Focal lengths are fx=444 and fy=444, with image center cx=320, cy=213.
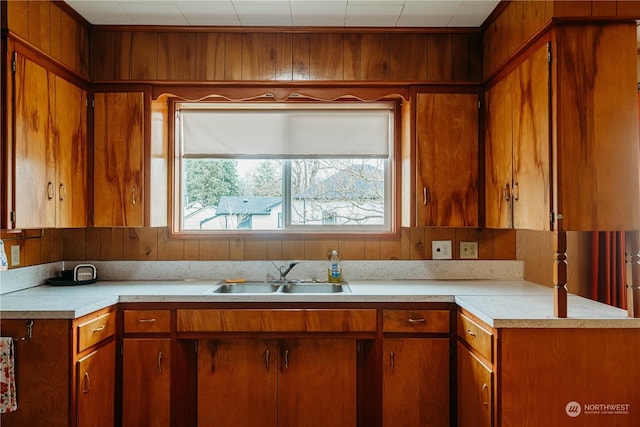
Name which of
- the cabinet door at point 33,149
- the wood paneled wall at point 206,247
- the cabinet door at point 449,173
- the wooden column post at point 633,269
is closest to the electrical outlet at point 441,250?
the wood paneled wall at point 206,247

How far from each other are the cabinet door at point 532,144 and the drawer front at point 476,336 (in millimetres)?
517

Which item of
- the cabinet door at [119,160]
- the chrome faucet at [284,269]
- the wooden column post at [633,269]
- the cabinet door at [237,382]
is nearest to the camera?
the wooden column post at [633,269]

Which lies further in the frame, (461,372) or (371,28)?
(371,28)

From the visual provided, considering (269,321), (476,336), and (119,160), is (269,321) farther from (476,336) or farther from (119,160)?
(119,160)

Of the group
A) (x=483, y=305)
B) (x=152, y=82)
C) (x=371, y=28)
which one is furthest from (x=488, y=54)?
(x=152, y=82)

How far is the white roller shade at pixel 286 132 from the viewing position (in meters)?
2.91

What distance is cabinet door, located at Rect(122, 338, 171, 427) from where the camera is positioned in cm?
231

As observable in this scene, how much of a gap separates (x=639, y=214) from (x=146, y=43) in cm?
268

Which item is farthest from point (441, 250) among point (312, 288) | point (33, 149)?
point (33, 149)

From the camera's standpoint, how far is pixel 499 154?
2.41 meters

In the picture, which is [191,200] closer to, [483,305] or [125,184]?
[125,184]

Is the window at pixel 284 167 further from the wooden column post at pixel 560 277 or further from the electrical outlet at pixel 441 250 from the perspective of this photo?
the wooden column post at pixel 560 277

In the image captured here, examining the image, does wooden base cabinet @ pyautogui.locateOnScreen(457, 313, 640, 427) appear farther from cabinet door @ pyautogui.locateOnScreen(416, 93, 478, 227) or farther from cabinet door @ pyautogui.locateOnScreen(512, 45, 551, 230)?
cabinet door @ pyautogui.locateOnScreen(416, 93, 478, 227)

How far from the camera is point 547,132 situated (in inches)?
73.5
